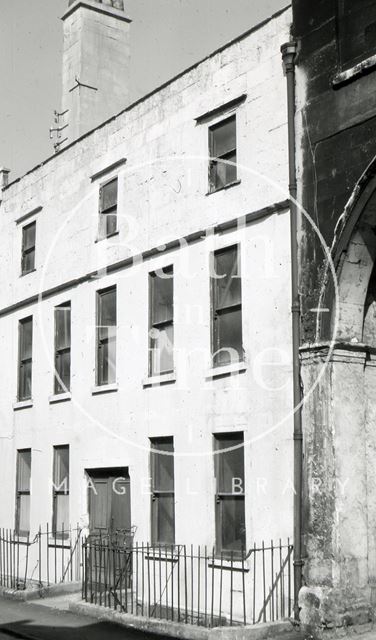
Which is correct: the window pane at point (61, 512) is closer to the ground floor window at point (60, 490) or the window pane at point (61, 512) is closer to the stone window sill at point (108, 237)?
the ground floor window at point (60, 490)

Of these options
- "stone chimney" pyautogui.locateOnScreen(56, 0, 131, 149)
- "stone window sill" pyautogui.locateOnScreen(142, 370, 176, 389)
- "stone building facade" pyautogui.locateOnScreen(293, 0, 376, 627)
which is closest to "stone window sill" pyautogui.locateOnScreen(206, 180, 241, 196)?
"stone building facade" pyautogui.locateOnScreen(293, 0, 376, 627)

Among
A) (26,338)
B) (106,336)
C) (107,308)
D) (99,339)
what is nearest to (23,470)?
(26,338)

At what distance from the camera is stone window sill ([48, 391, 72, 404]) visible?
57.1 ft

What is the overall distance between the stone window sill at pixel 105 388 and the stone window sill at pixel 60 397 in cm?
94

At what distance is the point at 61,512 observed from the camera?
684 inches

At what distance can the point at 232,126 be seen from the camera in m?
14.4

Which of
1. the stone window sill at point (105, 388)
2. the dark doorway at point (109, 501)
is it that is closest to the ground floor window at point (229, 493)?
the dark doorway at point (109, 501)

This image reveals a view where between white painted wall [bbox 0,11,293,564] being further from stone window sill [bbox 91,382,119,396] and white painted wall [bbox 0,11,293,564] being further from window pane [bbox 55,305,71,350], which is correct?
window pane [bbox 55,305,71,350]

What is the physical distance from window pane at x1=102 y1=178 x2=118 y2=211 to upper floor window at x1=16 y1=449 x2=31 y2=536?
576 cm

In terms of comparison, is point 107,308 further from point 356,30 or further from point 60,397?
point 356,30

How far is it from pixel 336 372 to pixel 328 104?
3.86 m

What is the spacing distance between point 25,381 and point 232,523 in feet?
25.3

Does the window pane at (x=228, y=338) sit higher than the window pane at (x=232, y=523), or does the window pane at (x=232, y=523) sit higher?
the window pane at (x=228, y=338)

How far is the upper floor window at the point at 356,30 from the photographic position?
11609 mm
